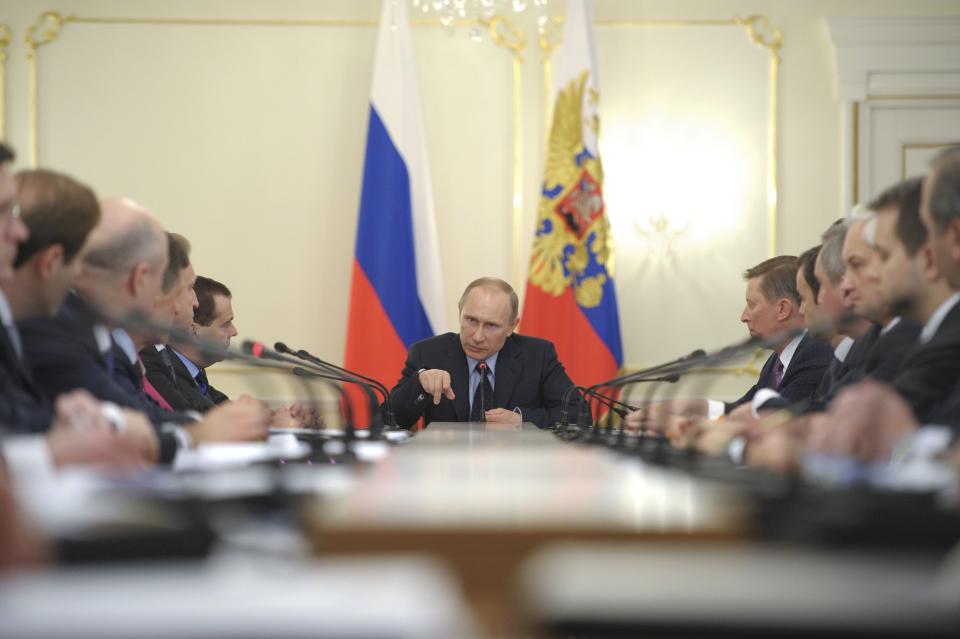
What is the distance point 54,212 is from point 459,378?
117 inches

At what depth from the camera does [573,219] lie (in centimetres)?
649

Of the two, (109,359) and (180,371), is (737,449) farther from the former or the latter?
(180,371)

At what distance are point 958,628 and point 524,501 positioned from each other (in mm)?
613

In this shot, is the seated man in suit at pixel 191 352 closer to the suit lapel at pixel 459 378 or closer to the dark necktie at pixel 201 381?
the dark necktie at pixel 201 381

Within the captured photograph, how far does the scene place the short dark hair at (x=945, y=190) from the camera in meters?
2.52

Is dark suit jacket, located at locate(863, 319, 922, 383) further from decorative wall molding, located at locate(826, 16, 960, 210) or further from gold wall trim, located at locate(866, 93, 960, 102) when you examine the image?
gold wall trim, located at locate(866, 93, 960, 102)

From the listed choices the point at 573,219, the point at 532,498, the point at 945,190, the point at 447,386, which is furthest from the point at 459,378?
the point at 532,498

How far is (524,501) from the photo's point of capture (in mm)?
1462

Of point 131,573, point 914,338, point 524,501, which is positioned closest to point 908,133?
point 914,338

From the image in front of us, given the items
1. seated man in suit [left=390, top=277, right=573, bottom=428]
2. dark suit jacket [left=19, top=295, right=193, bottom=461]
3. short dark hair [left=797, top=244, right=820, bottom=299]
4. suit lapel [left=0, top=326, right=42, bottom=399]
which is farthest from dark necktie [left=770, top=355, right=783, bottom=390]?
suit lapel [left=0, top=326, right=42, bottom=399]

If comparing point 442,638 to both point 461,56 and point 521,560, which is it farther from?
point 461,56

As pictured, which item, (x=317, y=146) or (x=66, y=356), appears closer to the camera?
(x=66, y=356)

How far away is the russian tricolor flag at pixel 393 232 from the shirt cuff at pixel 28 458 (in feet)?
14.8

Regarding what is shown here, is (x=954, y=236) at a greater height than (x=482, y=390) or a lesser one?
greater
